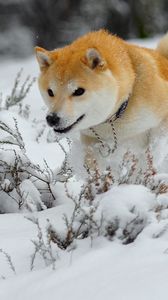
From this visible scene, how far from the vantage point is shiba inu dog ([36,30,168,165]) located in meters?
3.97

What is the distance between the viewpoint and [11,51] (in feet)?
30.8

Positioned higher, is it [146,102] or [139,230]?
[146,102]

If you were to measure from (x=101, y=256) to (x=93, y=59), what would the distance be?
1.60 meters

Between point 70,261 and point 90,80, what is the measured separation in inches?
60.0

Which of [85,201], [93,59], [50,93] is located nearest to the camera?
[85,201]

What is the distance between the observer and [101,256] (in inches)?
109

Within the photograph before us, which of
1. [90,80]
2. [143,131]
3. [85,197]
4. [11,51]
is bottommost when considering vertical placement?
[85,197]

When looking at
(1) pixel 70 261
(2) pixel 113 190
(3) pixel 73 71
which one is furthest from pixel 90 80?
(1) pixel 70 261

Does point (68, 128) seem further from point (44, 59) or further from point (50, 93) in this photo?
point (44, 59)

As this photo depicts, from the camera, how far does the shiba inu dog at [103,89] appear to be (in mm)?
3971

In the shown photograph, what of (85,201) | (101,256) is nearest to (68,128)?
(85,201)

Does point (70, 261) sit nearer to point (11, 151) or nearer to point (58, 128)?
point (58, 128)

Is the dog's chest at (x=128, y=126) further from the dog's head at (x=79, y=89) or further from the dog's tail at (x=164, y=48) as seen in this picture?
the dog's tail at (x=164, y=48)

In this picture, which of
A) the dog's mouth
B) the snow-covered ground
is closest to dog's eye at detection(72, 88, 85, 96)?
the dog's mouth
